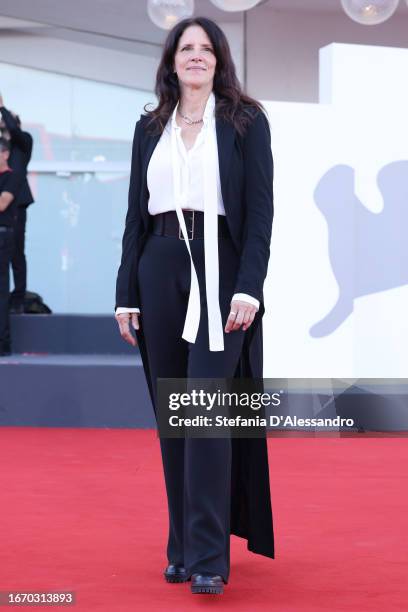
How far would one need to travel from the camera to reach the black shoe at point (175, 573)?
296 centimetres

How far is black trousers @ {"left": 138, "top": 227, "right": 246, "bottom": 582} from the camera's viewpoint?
2.80m

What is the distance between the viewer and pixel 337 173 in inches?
244

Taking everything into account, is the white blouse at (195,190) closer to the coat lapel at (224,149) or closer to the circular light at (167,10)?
the coat lapel at (224,149)

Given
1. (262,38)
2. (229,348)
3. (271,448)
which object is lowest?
(271,448)

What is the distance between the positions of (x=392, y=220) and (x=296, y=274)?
24.2 inches

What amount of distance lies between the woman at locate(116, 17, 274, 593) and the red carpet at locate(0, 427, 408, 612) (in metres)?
0.16

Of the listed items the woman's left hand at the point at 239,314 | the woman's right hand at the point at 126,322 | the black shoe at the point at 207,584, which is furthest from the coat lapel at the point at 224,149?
the black shoe at the point at 207,584

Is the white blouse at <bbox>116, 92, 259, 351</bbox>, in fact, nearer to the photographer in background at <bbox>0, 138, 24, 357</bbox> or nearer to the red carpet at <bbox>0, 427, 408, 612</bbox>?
the red carpet at <bbox>0, 427, 408, 612</bbox>

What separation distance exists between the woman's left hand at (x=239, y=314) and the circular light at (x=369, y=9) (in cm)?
413

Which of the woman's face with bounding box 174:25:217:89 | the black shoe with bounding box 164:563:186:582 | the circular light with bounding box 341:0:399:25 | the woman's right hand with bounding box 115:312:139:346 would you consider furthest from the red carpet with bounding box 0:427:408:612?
the circular light with bounding box 341:0:399:25

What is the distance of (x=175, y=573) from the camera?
296 cm

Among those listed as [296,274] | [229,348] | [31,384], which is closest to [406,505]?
[229,348]

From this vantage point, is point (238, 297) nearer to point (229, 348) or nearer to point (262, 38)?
point (229, 348)

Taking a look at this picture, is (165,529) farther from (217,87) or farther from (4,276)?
(4,276)
